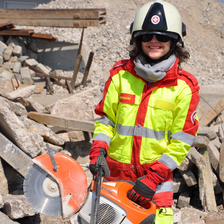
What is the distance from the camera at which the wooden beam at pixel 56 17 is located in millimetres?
8742

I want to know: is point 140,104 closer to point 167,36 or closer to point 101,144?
point 101,144

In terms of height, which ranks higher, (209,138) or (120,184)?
(120,184)

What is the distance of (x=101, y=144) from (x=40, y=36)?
886 cm

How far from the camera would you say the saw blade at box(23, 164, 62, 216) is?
199 cm

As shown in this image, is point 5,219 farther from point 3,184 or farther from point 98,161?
point 98,161

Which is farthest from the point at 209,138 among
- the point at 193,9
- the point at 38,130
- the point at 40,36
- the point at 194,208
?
the point at 193,9

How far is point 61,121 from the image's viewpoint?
15.4 feet

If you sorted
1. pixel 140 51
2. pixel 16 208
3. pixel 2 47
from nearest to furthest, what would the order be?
pixel 140 51, pixel 16 208, pixel 2 47

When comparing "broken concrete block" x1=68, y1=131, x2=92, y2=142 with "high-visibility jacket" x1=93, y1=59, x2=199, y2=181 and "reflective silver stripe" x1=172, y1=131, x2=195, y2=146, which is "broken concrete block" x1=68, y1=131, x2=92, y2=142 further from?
"reflective silver stripe" x1=172, y1=131, x2=195, y2=146

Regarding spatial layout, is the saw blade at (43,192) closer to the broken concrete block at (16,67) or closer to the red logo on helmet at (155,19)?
the red logo on helmet at (155,19)

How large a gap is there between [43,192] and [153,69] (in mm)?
1290

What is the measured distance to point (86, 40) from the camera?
13430 millimetres

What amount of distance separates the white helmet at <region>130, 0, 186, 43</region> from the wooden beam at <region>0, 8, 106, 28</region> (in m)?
7.16

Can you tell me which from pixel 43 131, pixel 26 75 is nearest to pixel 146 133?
pixel 43 131
